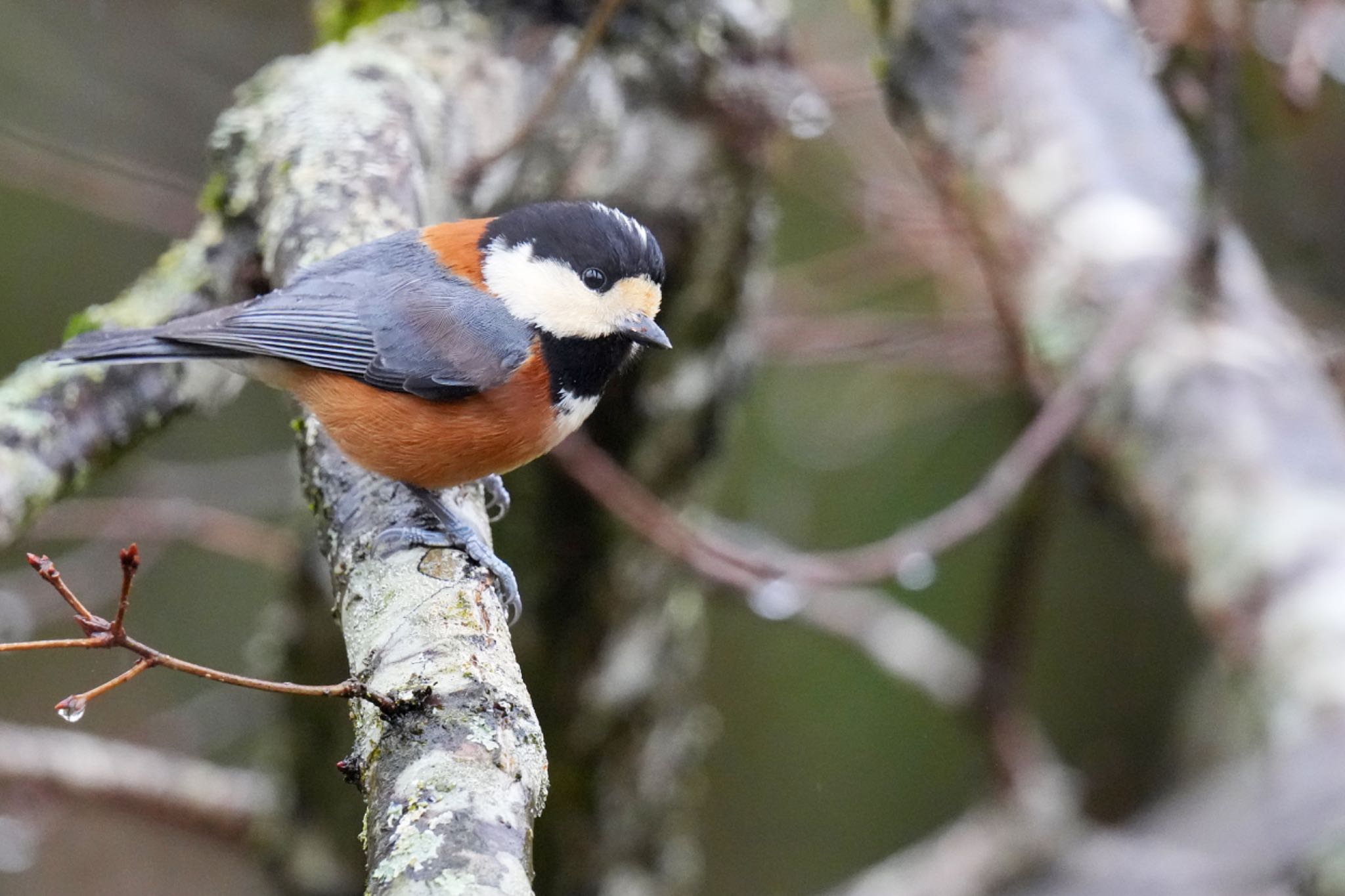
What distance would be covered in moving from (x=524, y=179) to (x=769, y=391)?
3521 millimetres

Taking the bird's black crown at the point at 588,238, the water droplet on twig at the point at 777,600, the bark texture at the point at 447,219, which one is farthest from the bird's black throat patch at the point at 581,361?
the water droplet on twig at the point at 777,600

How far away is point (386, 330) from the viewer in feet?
7.86

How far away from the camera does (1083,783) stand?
16.5ft

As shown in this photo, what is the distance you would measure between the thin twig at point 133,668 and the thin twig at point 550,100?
1.36m

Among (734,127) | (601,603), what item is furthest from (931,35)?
(601,603)

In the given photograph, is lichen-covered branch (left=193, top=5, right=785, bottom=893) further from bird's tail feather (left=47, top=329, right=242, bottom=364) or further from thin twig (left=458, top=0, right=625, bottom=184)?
bird's tail feather (left=47, top=329, right=242, bottom=364)

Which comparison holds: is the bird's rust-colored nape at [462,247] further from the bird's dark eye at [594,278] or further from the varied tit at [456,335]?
the bird's dark eye at [594,278]

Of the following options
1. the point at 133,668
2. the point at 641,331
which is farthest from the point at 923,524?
the point at 133,668

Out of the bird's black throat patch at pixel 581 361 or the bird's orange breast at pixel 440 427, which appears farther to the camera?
the bird's black throat patch at pixel 581 361

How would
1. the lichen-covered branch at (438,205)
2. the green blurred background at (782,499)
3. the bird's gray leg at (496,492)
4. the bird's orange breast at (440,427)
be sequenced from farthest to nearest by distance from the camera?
the green blurred background at (782,499)
the bird's gray leg at (496,492)
the bird's orange breast at (440,427)
the lichen-covered branch at (438,205)

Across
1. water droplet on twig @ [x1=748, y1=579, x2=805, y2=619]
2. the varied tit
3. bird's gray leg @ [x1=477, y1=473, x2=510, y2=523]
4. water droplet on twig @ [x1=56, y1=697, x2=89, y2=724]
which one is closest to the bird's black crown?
the varied tit

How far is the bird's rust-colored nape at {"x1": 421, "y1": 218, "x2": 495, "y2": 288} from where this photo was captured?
94.3 inches

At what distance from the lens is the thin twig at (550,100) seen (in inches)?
94.0

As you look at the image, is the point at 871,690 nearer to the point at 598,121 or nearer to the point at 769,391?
the point at 769,391
